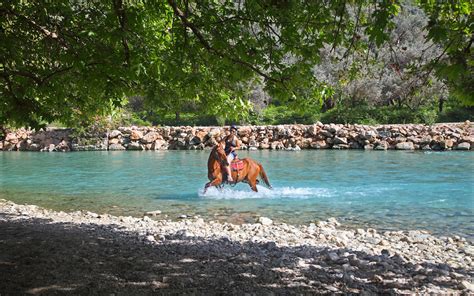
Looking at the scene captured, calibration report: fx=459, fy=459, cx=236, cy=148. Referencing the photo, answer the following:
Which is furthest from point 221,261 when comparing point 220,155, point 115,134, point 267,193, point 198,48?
point 115,134

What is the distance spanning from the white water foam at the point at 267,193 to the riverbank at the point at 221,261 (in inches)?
193

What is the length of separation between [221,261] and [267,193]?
8.56m

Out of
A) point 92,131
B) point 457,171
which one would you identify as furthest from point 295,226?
point 92,131

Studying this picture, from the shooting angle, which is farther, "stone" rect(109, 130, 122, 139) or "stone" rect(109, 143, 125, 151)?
"stone" rect(109, 130, 122, 139)

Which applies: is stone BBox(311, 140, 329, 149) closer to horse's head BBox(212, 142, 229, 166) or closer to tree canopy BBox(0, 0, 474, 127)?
horse's head BBox(212, 142, 229, 166)

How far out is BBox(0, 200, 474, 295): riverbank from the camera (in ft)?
15.5

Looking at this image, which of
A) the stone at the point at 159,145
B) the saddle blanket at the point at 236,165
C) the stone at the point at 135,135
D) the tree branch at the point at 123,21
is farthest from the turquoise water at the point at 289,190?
the stone at the point at 135,135

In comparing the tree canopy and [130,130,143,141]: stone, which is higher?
the tree canopy

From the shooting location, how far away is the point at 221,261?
568 centimetres

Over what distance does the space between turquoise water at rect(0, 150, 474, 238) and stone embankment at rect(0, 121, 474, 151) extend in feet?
18.2

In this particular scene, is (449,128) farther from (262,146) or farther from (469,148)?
(262,146)

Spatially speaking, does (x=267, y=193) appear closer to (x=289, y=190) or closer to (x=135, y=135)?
(x=289, y=190)

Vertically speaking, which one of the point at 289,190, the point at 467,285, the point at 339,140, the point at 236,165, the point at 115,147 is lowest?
the point at 467,285

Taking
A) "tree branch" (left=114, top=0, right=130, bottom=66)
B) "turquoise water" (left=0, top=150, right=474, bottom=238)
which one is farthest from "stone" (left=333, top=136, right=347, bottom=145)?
"tree branch" (left=114, top=0, right=130, bottom=66)
